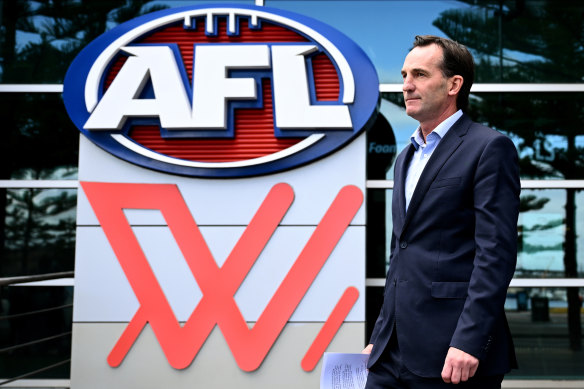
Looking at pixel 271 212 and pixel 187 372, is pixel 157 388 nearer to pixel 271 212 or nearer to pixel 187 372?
pixel 187 372

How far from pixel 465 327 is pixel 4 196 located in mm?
5405

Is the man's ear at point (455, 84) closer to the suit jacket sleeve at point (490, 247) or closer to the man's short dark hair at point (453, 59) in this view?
the man's short dark hair at point (453, 59)

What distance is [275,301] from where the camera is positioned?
4.87 m

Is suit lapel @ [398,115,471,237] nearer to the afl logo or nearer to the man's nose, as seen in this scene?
the man's nose

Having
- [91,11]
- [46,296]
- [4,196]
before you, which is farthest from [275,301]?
[91,11]

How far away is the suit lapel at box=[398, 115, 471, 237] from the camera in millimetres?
1867

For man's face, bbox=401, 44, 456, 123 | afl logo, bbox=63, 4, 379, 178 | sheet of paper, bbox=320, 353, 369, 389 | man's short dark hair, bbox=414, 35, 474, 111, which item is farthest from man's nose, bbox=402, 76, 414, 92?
afl logo, bbox=63, 4, 379, 178

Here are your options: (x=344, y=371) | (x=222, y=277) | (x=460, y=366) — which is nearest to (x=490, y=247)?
(x=460, y=366)

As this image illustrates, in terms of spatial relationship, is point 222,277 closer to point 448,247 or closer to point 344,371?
point 344,371

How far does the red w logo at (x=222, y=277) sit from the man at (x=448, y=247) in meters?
2.82

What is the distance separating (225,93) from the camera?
5.00m

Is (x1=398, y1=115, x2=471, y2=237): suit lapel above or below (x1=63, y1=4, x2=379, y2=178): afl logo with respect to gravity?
below

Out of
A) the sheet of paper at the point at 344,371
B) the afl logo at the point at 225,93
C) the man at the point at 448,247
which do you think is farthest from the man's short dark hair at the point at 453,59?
the afl logo at the point at 225,93

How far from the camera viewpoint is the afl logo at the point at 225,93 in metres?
4.94
